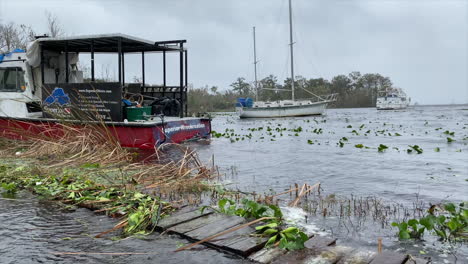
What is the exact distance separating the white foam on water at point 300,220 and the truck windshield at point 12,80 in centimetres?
1108

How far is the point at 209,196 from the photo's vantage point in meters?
6.11

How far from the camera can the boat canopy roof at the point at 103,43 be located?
1161cm

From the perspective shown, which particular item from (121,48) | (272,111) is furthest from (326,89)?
(121,48)

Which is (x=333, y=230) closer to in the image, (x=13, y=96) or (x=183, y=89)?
(x=183, y=89)

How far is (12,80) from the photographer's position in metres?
13.2

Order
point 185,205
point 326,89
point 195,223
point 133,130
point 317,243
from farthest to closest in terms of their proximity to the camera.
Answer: point 326,89, point 133,130, point 185,205, point 195,223, point 317,243

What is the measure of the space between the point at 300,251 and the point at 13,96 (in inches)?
498

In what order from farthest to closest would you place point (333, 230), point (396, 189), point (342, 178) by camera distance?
point (342, 178) < point (396, 189) < point (333, 230)

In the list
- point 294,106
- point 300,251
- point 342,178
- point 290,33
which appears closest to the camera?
point 300,251

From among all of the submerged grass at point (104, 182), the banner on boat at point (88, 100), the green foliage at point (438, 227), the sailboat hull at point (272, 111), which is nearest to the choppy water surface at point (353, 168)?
the submerged grass at point (104, 182)

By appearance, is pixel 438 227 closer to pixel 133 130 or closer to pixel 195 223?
pixel 195 223

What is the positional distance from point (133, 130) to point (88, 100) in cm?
158

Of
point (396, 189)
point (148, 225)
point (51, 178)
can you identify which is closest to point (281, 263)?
point (148, 225)

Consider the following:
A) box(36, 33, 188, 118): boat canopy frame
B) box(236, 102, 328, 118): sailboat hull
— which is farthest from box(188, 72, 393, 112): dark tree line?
box(36, 33, 188, 118): boat canopy frame
